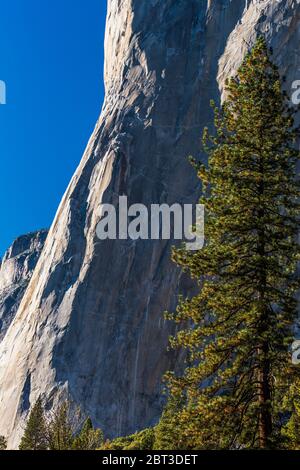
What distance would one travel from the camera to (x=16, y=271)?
130625 mm

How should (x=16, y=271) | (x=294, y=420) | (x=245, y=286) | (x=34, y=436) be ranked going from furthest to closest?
(x=16, y=271) → (x=34, y=436) → (x=294, y=420) → (x=245, y=286)

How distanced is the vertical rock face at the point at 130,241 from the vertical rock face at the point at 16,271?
58017 mm

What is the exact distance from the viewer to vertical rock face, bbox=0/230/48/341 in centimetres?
11844

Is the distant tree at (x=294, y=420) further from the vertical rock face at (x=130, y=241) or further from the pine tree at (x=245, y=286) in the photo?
the vertical rock face at (x=130, y=241)

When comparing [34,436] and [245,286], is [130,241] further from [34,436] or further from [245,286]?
[245,286]

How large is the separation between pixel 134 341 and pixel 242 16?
38.2 metres

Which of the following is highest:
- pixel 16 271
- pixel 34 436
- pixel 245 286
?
pixel 16 271

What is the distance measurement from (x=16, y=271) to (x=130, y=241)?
274ft

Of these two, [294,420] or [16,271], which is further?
[16,271]

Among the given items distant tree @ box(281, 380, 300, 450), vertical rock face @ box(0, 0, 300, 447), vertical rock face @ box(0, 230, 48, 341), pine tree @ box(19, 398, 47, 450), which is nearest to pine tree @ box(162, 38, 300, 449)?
distant tree @ box(281, 380, 300, 450)

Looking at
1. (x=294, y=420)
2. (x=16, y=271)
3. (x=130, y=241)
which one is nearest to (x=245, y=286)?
(x=294, y=420)

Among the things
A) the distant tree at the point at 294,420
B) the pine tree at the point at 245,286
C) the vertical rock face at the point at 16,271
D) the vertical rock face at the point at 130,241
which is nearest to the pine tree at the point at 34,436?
the vertical rock face at the point at 130,241

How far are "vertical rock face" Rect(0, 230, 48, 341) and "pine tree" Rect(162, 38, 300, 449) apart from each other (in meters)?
107

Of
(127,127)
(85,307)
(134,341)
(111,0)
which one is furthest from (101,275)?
(111,0)
